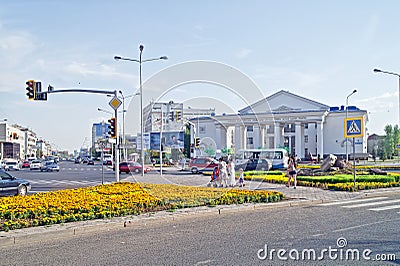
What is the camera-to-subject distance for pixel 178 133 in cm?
8769

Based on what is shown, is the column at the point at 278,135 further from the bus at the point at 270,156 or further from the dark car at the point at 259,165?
the dark car at the point at 259,165

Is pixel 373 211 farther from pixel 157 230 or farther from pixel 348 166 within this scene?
pixel 348 166

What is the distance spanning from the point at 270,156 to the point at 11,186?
34685mm

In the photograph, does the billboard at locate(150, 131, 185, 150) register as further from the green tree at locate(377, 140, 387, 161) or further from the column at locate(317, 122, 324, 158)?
the green tree at locate(377, 140, 387, 161)

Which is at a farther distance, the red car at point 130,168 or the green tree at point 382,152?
the green tree at point 382,152

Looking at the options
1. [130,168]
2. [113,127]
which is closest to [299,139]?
[130,168]

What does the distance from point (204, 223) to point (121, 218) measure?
2.28 meters

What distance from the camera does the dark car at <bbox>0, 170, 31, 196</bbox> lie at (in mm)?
18703

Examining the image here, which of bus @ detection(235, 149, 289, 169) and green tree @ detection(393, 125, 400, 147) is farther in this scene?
green tree @ detection(393, 125, 400, 147)

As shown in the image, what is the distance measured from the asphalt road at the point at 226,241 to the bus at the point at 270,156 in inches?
1131

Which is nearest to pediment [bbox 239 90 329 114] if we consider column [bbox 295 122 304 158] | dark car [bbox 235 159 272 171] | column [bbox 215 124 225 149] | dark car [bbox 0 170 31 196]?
column [bbox 295 122 304 158]

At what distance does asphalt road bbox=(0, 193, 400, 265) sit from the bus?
1131 inches

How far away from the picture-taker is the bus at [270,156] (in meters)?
41.8

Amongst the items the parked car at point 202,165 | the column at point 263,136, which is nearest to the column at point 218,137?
the column at point 263,136
